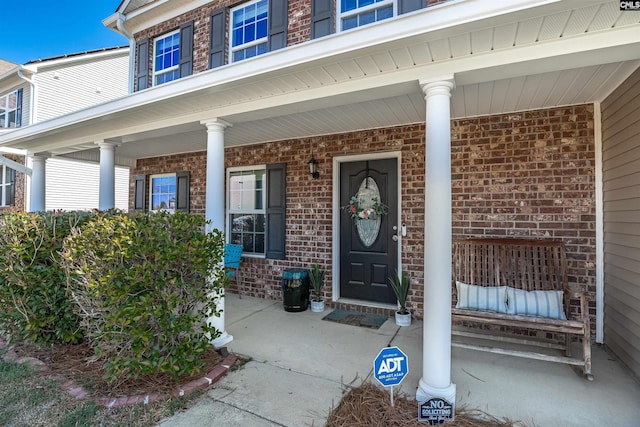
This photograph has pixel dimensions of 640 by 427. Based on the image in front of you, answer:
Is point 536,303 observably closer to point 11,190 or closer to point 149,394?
point 149,394

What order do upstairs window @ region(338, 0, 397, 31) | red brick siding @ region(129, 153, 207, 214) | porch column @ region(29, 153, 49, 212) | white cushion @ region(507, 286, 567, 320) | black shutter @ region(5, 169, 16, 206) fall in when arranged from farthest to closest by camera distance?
black shutter @ region(5, 169, 16, 206), red brick siding @ region(129, 153, 207, 214), porch column @ region(29, 153, 49, 212), upstairs window @ region(338, 0, 397, 31), white cushion @ region(507, 286, 567, 320)

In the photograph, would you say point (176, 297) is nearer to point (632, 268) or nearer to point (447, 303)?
point (447, 303)

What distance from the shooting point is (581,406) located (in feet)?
7.54

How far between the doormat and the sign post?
177 cm

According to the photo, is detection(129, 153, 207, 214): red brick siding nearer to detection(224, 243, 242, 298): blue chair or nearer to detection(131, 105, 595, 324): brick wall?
detection(224, 243, 242, 298): blue chair

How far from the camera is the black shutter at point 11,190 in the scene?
376 inches

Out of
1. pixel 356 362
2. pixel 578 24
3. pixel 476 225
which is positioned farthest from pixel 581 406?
pixel 578 24

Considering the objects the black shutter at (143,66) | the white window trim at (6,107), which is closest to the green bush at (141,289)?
the black shutter at (143,66)

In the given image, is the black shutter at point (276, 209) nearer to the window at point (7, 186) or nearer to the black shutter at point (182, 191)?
the black shutter at point (182, 191)

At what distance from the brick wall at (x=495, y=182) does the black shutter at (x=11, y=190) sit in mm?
9712

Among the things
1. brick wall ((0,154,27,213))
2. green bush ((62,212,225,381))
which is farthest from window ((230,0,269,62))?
brick wall ((0,154,27,213))

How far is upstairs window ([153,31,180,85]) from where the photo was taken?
5910mm

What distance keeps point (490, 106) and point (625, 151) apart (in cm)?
117

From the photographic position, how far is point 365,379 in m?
2.67
